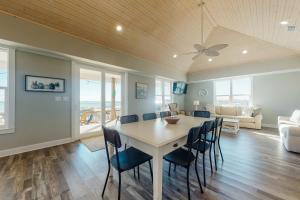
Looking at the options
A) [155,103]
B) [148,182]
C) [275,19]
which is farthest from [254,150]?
[155,103]

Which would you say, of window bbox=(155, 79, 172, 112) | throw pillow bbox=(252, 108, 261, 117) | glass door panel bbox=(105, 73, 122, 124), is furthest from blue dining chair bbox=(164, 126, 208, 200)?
throw pillow bbox=(252, 108, 261, 117)

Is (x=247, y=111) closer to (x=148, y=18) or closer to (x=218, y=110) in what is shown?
(x=218, y=110)

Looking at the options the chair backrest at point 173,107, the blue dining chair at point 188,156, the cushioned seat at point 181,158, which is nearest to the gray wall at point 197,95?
the chair backrest at point 173,107

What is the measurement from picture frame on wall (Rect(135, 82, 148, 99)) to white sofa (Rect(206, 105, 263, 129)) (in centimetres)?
351

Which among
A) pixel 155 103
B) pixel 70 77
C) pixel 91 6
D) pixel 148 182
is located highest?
pixel 91 6

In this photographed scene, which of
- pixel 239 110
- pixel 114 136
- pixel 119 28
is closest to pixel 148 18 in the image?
pixel 119 28

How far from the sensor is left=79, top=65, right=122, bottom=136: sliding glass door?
4129mm

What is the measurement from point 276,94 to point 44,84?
8235 mm

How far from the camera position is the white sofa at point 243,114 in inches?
206

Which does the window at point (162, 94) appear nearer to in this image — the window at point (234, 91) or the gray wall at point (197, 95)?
the gray wall at point (197, 95)

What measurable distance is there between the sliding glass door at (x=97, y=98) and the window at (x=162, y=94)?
212 centimetres

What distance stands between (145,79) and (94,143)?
334 centimetres

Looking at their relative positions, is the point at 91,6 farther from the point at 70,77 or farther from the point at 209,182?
the point at 209,182

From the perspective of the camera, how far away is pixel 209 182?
1.94m
